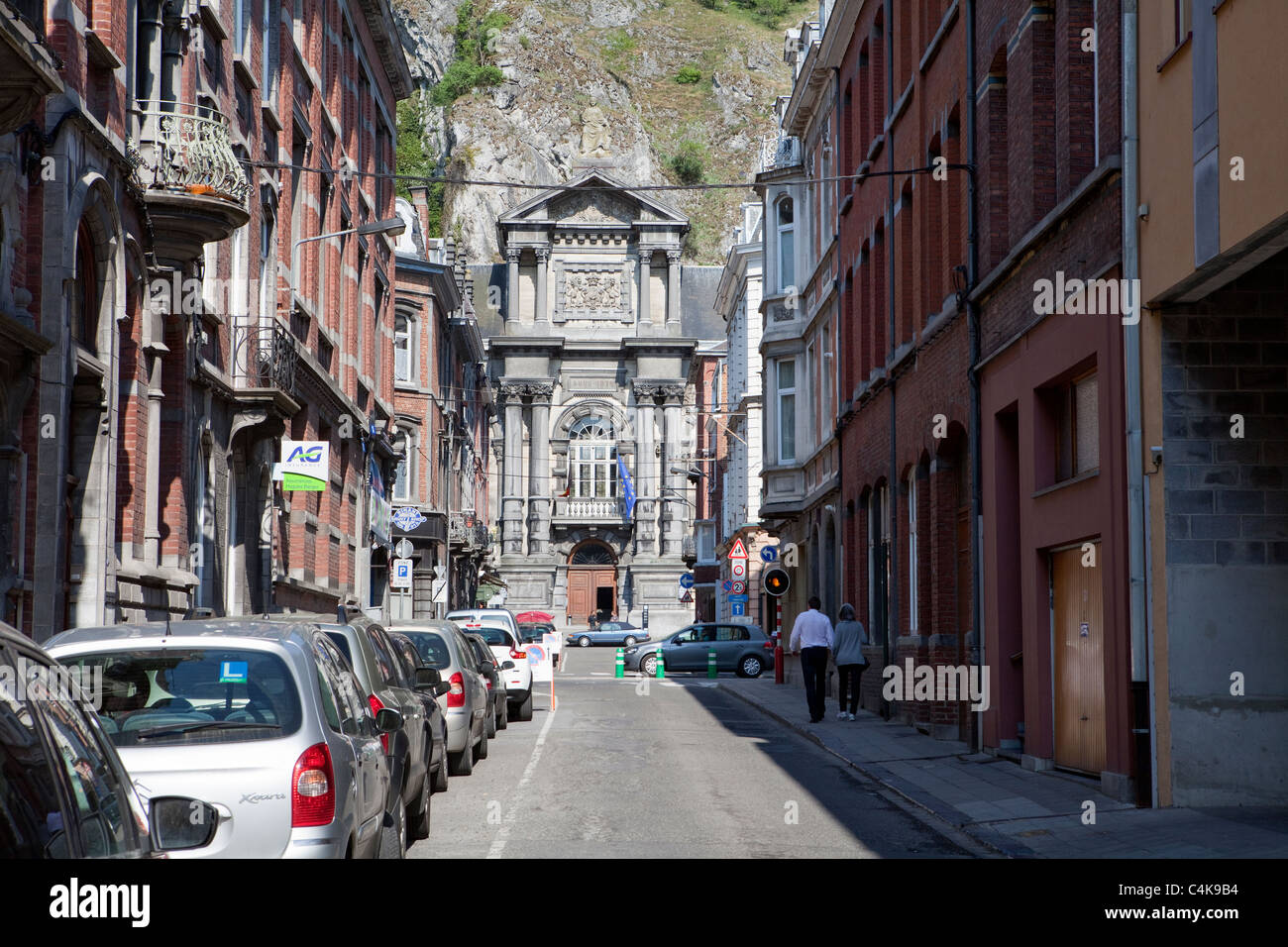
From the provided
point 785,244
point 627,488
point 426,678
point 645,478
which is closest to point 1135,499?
point 426,678

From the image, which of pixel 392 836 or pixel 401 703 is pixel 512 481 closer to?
pixel 401 703

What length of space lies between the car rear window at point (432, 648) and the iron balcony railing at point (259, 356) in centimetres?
763

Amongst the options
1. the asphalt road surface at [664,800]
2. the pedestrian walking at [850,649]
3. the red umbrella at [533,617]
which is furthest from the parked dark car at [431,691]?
the red umbrella at [533,617]

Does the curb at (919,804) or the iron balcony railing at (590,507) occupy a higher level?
the iron balcony railing at (590,507)

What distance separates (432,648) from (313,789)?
1055 cm

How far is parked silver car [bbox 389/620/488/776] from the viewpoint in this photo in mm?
16641

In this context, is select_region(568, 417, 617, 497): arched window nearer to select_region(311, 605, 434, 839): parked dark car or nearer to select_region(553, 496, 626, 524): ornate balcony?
select_region(553, 496, 626, 524): ornate balcony

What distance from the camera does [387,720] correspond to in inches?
365

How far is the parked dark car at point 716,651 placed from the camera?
4394cm

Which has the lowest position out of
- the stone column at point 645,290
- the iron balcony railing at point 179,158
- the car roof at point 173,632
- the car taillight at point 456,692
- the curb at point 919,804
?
the curb at point 919,804

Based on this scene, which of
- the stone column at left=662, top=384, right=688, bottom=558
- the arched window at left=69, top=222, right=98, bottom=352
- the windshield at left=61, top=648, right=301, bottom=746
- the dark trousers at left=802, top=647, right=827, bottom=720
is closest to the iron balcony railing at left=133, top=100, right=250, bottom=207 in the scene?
the arched window at left=69, top=222, right=98, bottom=352

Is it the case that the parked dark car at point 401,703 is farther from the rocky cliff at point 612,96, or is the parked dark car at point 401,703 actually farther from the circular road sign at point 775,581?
the rocky cliff at point 612,96

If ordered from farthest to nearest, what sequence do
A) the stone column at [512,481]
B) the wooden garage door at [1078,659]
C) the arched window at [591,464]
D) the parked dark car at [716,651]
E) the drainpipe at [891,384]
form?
the arched window at [591,464] < the stone column at [512,481] < the parked dark car at [716,651] < the drainpipe at [891,384] < the wooden garage door at [1078,659]
